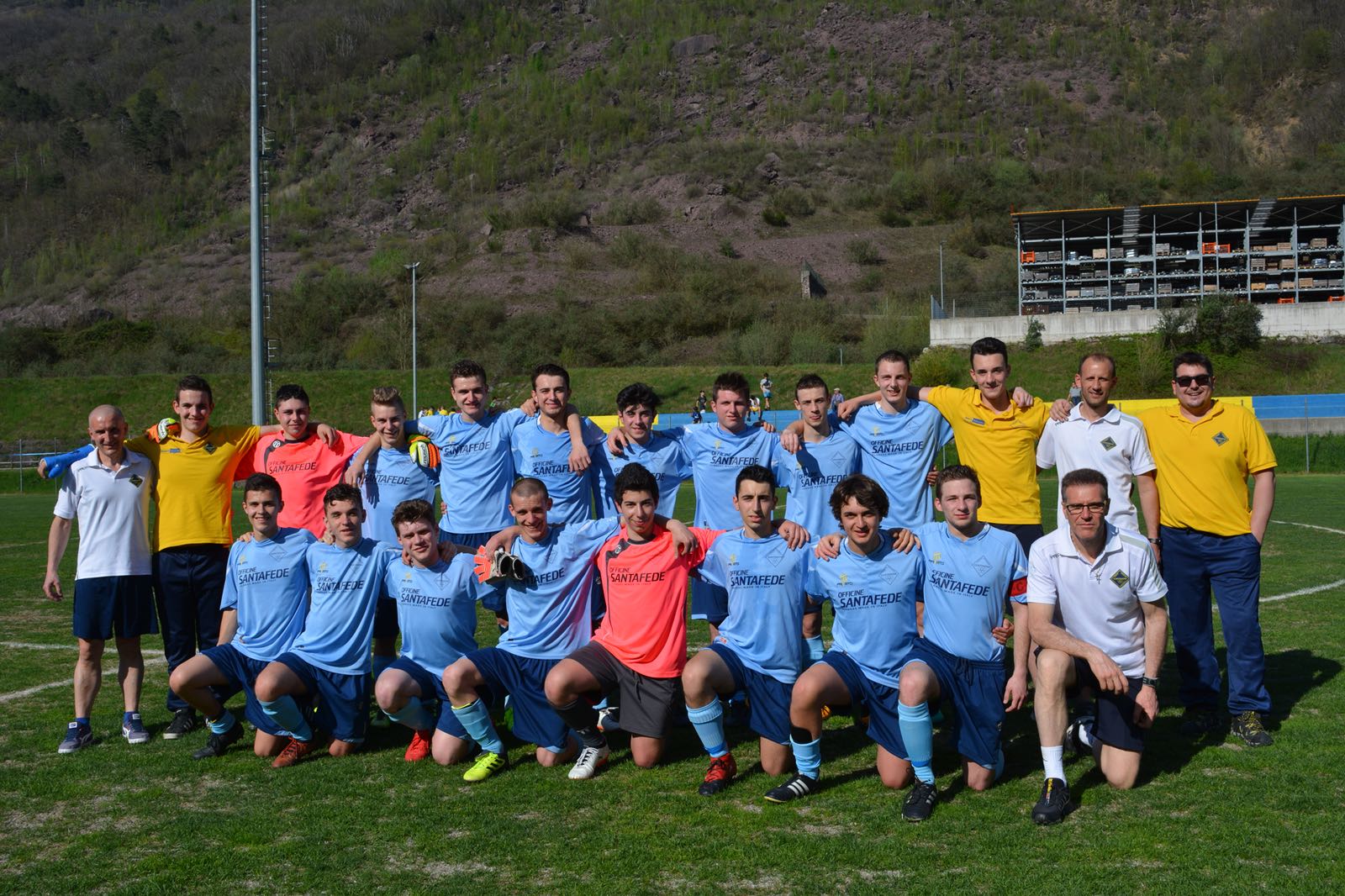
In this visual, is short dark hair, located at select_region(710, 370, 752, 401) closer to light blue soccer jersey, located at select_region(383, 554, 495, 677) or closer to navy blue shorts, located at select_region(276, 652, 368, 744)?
light blue soccer jersey, located at select_region(383, 554, 495, 677)

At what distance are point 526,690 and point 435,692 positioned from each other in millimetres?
476

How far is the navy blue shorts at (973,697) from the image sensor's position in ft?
14.8

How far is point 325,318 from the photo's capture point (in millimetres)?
63094

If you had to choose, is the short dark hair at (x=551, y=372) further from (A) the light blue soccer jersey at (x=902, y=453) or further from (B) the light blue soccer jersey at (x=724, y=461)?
(A) the light blue soccer jersey at (x=902, y=453)

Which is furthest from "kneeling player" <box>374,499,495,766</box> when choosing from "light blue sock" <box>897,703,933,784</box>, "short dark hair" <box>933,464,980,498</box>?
"short dark hair" <box>933,464,980,498</box>

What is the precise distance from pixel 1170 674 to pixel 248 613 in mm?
5077

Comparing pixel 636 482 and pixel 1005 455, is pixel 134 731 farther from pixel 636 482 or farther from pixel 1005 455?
pixel 1005 455

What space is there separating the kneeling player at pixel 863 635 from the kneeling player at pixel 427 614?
1612 mm

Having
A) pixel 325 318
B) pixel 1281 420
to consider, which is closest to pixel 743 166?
pixel 325 318

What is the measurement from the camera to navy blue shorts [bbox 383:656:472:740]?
5.04m

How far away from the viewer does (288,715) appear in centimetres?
507

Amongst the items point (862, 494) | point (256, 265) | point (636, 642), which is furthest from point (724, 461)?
point (256, 265)

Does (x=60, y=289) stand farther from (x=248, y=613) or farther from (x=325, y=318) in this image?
(x=248, y=613)

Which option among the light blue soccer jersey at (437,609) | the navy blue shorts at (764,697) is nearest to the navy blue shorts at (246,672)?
the light blue soccer jersey at (437,609)
